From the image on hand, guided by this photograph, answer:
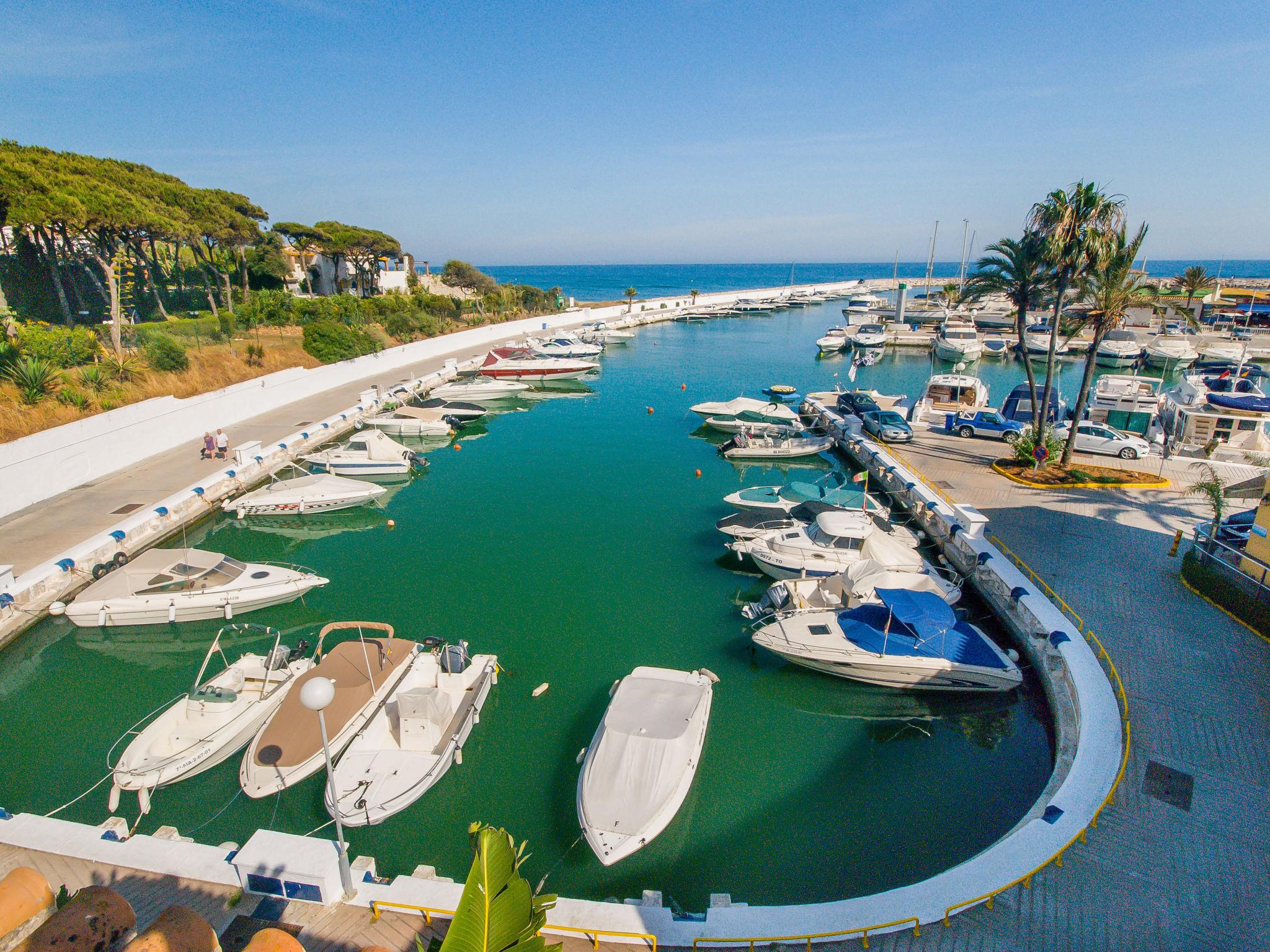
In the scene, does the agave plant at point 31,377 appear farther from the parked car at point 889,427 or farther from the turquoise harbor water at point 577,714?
the parked car at point 889,427

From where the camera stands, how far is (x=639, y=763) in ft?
37.8

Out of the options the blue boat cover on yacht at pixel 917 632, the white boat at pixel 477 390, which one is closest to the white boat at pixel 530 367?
the white boat at pixel 477 390

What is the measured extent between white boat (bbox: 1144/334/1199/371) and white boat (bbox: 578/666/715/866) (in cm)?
5964

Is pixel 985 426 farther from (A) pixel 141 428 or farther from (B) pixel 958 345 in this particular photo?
(A) pixel 141 428

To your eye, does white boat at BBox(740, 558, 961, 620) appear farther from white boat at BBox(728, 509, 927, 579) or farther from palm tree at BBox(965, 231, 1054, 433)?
palm tree at BBox(965, 231, 1054, 433)

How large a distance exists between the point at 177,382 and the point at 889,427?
3477cm

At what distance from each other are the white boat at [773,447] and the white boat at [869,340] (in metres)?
34.9

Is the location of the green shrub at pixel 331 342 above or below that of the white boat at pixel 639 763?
above

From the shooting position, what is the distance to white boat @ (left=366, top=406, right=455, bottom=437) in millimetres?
35356

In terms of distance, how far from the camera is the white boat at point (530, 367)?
48812mm

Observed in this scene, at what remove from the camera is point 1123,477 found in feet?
77.8

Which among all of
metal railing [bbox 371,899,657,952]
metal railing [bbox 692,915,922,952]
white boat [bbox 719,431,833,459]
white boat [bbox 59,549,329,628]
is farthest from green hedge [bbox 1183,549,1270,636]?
white boat [bbox 59,549,329,628]

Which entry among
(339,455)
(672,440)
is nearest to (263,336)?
(339,455)

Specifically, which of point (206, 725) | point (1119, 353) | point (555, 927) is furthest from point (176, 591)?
point (1119, 353)
